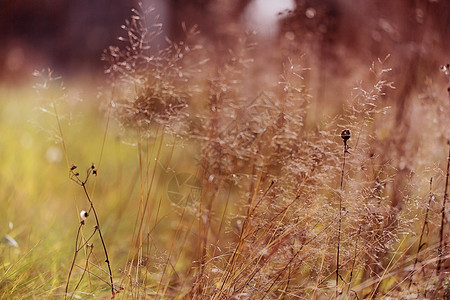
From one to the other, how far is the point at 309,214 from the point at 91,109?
2611 mm

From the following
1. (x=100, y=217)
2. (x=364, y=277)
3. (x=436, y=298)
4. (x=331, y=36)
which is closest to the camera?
(x=436, y=298)

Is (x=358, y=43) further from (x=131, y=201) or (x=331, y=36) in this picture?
(x=131, y=201)

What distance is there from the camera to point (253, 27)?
2783 millimetres


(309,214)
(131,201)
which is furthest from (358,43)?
(309,214)

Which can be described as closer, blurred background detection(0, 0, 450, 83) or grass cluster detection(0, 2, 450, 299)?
grass cluster detection(0, 2, 450, 299)

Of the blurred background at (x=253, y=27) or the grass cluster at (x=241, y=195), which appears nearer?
the grass cluster at (x=241, y=195)

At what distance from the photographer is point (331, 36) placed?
9.53ft

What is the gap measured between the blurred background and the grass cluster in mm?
242

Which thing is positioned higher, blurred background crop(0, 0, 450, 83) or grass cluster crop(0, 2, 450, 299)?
blurred background crop(0, 0, 450, 83)

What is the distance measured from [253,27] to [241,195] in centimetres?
100

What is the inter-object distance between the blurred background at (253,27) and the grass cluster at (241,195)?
0.79 feet

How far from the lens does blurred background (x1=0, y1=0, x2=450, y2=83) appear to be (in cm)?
264

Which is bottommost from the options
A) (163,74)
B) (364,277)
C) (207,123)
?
(364,277)

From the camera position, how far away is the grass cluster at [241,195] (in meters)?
1.44
